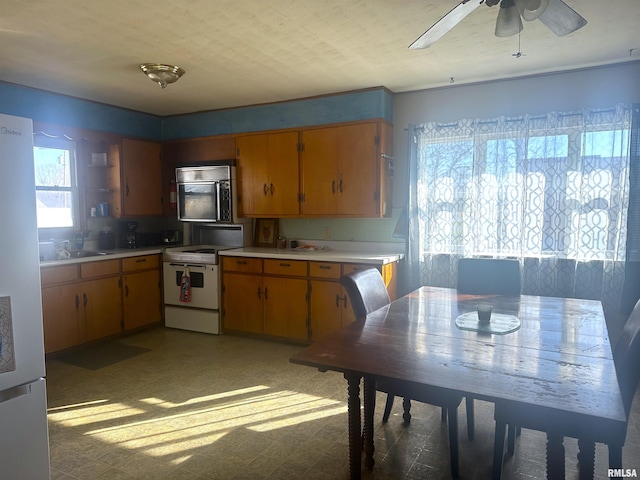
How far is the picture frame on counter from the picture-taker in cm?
489

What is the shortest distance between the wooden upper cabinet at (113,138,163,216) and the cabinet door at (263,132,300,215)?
1.50m

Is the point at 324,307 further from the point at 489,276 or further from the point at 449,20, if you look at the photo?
the point at 449,20

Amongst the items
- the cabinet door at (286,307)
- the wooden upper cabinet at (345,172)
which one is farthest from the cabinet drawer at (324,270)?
the wooden upper cabinet at (345,172)

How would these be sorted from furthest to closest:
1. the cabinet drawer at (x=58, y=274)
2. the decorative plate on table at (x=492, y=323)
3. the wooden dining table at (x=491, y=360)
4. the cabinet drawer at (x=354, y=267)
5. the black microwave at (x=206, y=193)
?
the black microwave at (x=206, y=193)
the cabinet drawer at (x=354, y=267)
the cabinet drawer at (x=58, y=274)
the decorative plate on table at (x=492, y=323)
the wooden dining table at (x=491, y=360)

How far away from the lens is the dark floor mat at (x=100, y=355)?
3.72 m

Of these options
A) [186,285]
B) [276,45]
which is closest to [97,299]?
[186,285]

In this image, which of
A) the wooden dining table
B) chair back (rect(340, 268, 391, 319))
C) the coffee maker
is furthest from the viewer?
the coffee maker

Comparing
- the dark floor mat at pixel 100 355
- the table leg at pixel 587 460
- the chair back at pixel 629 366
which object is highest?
the chair back at pixel 629 366

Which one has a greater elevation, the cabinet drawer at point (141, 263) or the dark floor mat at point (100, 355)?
the cabinet drawer at point (141, 263)

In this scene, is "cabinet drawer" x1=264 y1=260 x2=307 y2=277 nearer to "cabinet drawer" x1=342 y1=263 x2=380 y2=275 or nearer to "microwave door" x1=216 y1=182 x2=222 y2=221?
"cabinet drawer" x1=342 y1=263 x2=380 y2=275

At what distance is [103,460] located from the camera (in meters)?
2.30

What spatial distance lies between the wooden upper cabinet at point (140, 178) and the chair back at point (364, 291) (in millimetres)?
3191

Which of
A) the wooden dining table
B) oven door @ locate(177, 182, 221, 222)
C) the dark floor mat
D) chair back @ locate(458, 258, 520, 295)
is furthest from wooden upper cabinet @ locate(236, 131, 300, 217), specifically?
the wooden dining table

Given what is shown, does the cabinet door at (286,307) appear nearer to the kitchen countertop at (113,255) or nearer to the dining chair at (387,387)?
the kitchen countertop at (113,255)
